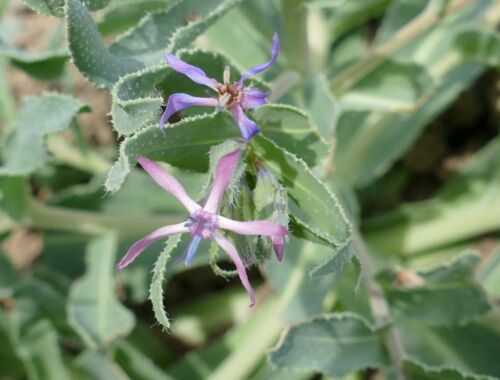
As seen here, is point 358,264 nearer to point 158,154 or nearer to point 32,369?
point 158,154

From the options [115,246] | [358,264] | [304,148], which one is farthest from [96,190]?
[358,264]

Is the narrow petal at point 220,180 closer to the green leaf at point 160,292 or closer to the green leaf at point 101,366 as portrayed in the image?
the green leaf at point 160,292

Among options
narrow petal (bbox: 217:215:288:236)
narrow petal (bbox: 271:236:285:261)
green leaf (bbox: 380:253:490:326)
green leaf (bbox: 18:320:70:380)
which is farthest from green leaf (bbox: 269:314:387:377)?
green leaf (bbox: 18:320:70:380)

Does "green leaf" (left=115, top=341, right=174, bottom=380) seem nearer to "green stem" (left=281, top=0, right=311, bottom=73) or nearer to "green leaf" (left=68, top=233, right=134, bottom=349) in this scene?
"green leaf" (left=68, top=233, right=134, bottom=349)

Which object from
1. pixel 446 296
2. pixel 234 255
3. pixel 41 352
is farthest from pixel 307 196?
pixel 41 352

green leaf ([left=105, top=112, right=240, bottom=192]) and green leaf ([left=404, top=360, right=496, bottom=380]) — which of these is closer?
green leaf ([left=105, top=112, right=240, bottom=192])

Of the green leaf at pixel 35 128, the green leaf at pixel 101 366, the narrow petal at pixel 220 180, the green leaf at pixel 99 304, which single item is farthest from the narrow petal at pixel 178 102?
the green leaf at pixel 101 366
